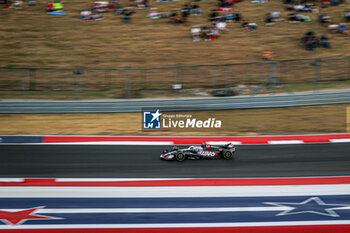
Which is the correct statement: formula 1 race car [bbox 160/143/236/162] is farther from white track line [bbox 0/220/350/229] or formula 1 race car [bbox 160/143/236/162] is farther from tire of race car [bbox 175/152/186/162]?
white track line [bbox 0/220/350/229]

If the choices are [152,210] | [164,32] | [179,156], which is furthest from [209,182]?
[164,32]

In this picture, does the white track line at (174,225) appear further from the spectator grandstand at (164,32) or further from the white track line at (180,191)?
the spectator grandstand at (164,32)

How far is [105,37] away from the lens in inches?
717

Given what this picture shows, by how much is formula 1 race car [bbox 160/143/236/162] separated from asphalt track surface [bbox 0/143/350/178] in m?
0.15

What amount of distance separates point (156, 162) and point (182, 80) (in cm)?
591

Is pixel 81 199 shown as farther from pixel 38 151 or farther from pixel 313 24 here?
pixel 313 24

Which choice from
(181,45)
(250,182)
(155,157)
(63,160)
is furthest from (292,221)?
(181,45)

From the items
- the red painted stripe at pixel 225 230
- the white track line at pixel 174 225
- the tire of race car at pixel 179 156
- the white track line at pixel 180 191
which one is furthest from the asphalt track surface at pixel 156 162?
the red painted stripe at pixel 225 230

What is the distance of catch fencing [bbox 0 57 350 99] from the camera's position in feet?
44.9

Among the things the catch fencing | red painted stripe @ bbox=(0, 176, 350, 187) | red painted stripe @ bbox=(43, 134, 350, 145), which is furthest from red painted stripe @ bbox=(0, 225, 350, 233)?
the catch fencing

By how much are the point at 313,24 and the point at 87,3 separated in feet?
43.6

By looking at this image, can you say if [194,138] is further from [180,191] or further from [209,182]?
[180,191]

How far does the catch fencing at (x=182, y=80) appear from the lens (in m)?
13.7

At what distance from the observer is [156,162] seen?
917cm
